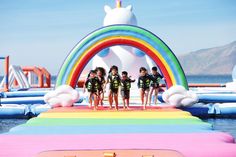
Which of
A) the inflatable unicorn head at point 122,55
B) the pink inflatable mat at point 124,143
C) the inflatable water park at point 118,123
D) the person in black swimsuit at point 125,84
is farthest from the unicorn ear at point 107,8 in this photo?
the pink inflatable mat at point 124,143

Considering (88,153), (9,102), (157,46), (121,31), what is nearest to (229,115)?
(157,46)

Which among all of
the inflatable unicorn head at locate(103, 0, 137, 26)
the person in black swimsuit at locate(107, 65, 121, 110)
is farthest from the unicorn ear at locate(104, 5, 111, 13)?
the person in black swimsuit at locate(107, 65, 121, 110)

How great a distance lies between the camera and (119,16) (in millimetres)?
12453

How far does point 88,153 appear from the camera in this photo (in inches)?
155

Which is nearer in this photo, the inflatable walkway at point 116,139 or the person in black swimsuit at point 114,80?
the inflatable walkway at point 116,139

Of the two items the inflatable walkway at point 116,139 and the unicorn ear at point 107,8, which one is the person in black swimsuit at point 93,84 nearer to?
the inflatable walkway at point 116,139

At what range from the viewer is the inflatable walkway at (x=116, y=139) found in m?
3.99

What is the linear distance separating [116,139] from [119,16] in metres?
8.52

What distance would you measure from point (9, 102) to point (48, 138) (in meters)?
6.43

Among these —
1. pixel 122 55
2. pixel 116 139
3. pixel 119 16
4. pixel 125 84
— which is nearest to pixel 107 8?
pixel 119 16

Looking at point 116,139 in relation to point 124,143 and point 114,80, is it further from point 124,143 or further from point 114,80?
point 114,80

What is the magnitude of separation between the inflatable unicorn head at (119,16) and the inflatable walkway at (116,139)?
7.22 m

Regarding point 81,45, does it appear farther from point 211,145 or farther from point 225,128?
point 211,145

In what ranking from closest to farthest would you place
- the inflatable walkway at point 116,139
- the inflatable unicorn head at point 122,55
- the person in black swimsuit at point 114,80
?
the inflatable walkway at point 116,139 → the person in black swimsuit at point 114,80 → the inflatable unicorn head at point 122,55
